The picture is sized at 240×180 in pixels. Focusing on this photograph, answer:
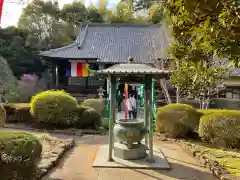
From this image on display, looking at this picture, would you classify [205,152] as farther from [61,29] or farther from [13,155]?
[61,29]

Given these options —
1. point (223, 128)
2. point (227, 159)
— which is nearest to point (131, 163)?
point (227, 159)

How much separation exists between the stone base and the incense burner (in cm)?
12

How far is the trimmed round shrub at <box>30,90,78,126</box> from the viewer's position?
10.7 metres

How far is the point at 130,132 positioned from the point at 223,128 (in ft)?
11.2

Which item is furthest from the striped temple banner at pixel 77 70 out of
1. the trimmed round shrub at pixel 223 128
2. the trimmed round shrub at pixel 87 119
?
the trimmed round shrub at pixel 223 128

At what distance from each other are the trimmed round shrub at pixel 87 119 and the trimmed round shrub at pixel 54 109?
24cm

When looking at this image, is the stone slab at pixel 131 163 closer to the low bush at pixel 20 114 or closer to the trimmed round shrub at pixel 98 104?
the low bush at pixel 20 114

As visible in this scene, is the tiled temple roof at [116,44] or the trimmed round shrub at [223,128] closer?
the trimmed round shrub at [223,128]

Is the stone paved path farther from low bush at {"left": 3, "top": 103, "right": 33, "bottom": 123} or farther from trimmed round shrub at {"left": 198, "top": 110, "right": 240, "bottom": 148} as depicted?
low bush at {"left": 3, "top": 103, "right": 33, "bottom": 123}

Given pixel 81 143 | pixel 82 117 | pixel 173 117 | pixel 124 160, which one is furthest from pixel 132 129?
pixel 82 117

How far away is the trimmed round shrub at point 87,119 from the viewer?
1108 centimetres

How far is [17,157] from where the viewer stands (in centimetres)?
428

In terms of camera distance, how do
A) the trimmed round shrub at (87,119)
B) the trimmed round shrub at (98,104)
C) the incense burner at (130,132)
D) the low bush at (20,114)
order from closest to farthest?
the incense burner at (130,132) → the trimmed round shrub at (87,119) → the low bush at (20,114) → the trimmed round shrub at (98,104)

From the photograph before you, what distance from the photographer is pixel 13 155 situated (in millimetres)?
4262
